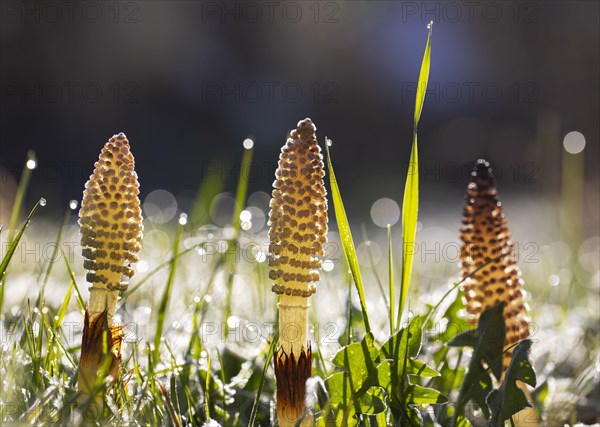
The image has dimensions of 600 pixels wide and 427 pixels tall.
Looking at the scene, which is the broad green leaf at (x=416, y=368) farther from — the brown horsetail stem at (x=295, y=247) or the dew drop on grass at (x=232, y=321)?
the dew drop on grass at (x=232, y=321)

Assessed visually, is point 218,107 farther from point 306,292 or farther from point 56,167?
point 306,292

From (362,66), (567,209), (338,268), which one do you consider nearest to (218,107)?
(362,66)

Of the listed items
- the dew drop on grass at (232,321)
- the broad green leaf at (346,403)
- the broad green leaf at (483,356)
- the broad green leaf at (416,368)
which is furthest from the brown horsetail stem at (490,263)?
the dew drop on grass at (232,321)

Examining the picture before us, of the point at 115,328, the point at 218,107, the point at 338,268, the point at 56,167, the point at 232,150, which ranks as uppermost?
the point at 218,107

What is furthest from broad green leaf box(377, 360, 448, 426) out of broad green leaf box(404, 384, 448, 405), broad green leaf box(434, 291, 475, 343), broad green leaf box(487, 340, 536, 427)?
broad green leaf box(434, 291, 475, 343)

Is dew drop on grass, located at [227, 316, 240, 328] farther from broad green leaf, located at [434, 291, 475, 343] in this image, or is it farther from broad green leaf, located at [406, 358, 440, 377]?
broad green leaf, located at [406, 358, 440, 377]
